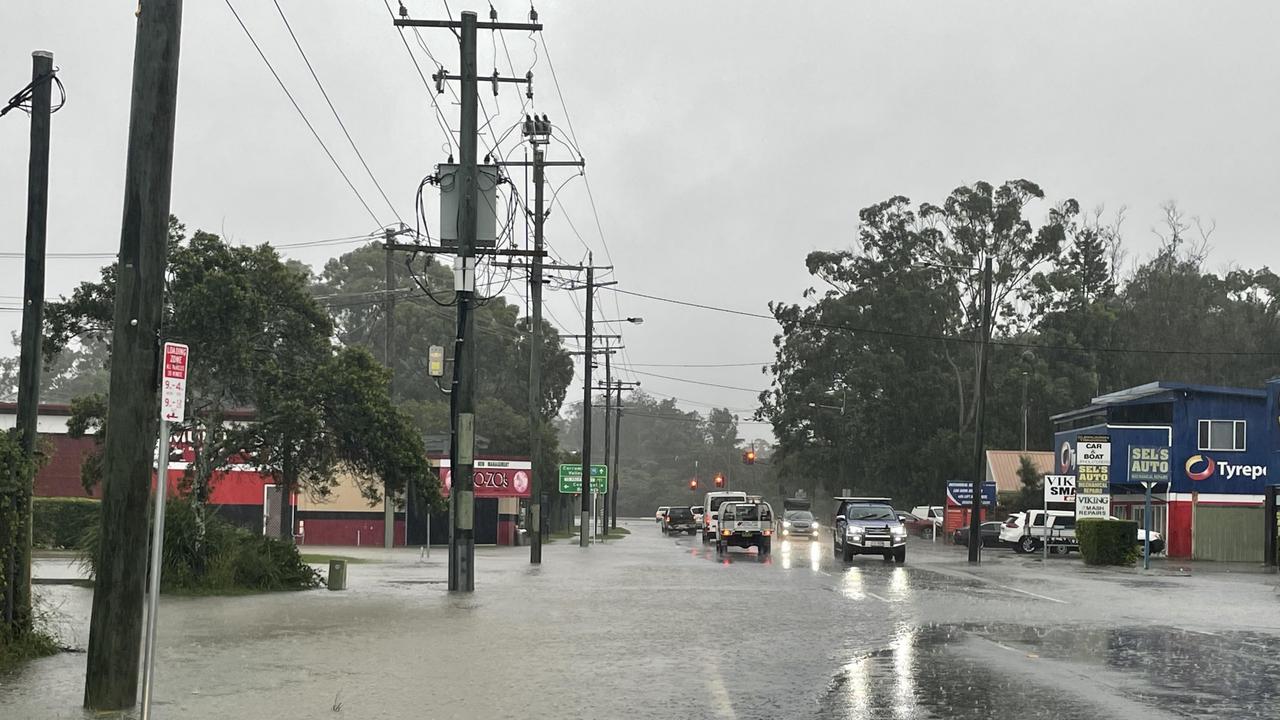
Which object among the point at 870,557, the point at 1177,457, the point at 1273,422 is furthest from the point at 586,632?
the point at 1177,457

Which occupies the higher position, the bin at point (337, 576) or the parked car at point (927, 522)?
the bin at point (337, 576)

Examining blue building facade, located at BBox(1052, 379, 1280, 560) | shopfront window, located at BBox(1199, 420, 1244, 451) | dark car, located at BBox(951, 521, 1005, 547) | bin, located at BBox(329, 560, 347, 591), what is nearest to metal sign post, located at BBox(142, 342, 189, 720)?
bin, located at BBox(329, 560, 347, 591)

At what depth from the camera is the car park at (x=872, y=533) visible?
41.8 metres

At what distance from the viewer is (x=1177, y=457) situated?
5481 cm

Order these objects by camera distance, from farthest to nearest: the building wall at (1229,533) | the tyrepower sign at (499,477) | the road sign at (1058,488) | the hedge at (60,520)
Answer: the tyrepower sign at (499,477) → the building wall at (1229,533) → the road sign at (1058,488) → the hedge at (60,520)

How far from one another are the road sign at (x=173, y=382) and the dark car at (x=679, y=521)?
77882mm

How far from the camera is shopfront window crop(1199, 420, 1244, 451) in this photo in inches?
2149

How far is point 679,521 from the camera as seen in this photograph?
88.1 meters

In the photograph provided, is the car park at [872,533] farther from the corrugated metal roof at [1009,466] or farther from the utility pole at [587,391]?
the corrugated metal roof at [1009,466]

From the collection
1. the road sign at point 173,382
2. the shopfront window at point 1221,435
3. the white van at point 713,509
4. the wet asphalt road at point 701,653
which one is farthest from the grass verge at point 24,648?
the shopfront window at point 1221,435

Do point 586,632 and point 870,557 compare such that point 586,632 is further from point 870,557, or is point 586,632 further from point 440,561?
point 870,557

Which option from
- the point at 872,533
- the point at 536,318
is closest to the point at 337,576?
the point at 536,318

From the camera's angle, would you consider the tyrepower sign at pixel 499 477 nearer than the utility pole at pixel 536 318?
No

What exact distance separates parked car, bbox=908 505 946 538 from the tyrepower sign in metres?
28.3
